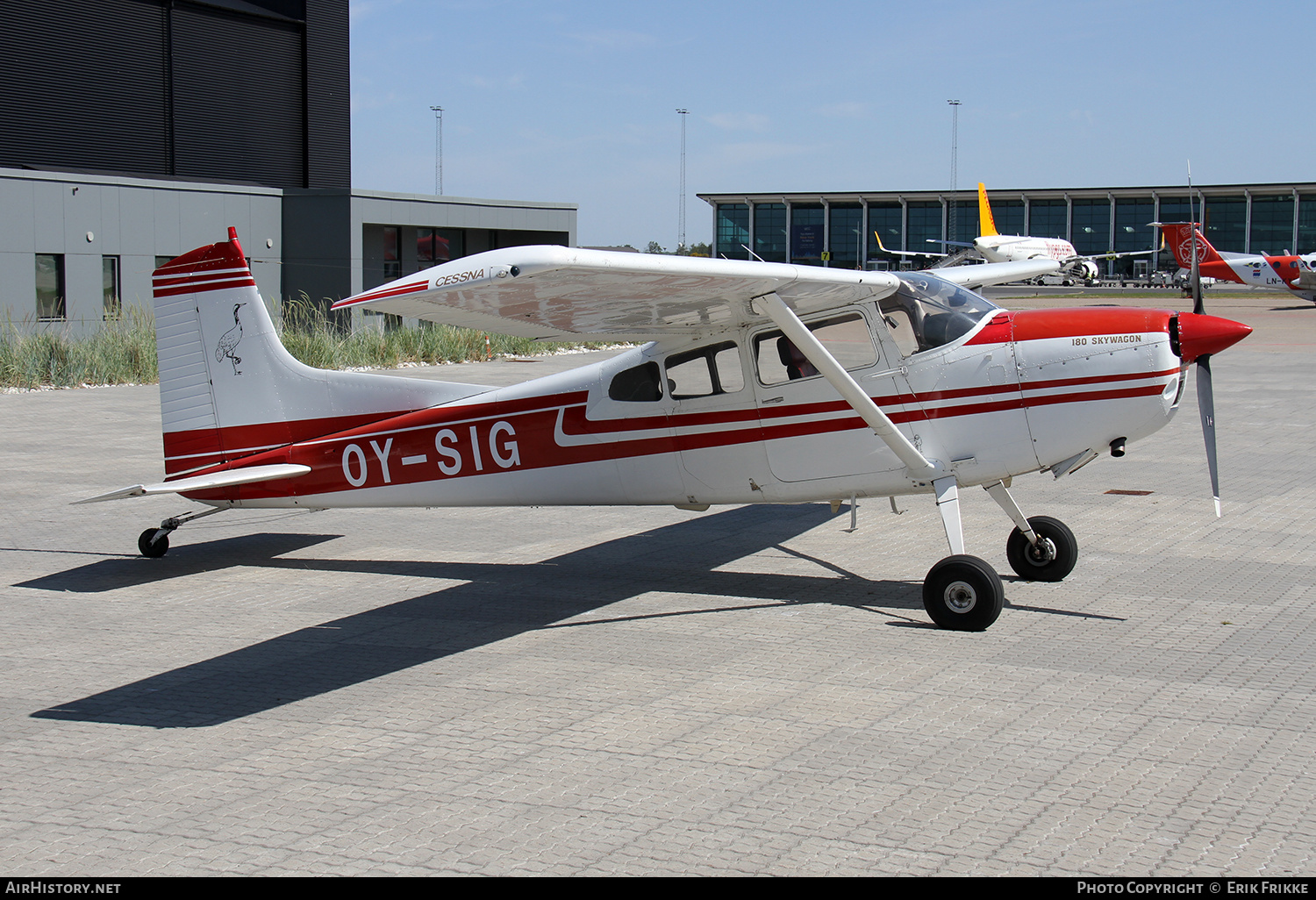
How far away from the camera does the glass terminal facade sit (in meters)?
99.0

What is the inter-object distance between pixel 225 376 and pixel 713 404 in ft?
12.5

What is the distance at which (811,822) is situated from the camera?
440 cm

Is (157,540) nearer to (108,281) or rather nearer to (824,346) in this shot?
(824,346)

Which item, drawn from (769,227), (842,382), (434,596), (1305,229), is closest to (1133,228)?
(1305,229)

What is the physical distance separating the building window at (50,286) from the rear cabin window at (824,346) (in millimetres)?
24648

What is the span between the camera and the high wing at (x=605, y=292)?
5301 millimetres

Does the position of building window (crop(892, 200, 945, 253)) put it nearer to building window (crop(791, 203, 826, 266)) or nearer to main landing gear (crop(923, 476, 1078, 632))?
building window (crop(791, 203, 826, 266))

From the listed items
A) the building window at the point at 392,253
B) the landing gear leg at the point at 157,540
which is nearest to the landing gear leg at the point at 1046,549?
the landing gear leg at the point at 157,540

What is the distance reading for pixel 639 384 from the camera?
8281 millimetres

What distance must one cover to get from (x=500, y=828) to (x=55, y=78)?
126ft

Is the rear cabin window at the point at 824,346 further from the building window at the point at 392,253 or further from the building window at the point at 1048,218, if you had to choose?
the building window at the point at 1048,218
